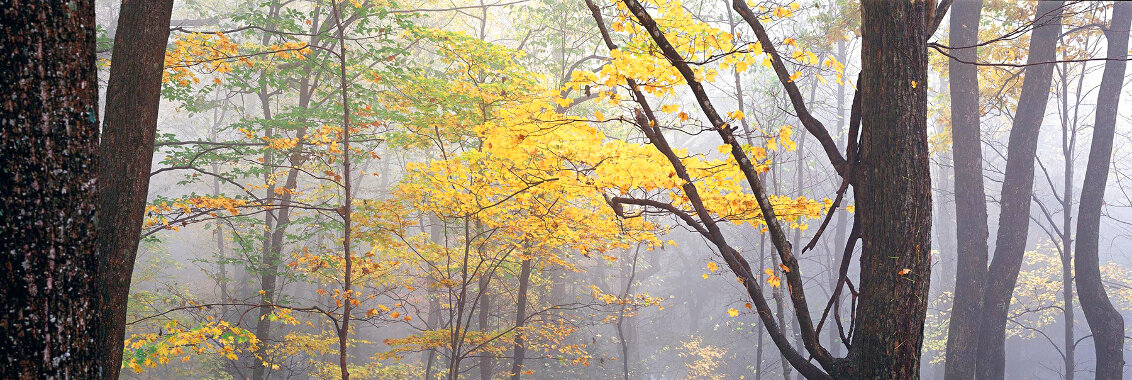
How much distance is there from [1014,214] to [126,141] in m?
9.90

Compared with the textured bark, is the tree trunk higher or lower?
lower

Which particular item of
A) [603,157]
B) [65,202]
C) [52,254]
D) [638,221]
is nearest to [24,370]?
[52,254]

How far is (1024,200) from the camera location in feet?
26.9

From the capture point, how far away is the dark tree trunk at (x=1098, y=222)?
26.0ft

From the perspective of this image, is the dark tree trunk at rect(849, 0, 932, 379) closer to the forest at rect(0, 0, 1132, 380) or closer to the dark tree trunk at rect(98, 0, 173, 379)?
the forest at rect(0, 0, 1132, 380)

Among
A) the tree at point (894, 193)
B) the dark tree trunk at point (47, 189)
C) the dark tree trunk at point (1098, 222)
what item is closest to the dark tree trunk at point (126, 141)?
the dark tree trunk at point (47, 189)

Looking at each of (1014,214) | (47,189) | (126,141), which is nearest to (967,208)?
(1014,214)

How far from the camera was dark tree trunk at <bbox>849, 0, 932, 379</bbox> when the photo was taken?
2980 mm

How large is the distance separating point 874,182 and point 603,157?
7.23ft

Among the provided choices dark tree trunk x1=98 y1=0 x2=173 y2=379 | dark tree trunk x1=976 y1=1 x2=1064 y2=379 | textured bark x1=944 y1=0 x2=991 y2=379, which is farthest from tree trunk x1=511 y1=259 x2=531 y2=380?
dark tree trunk x1=98 y1=0 x2=173 y2=379

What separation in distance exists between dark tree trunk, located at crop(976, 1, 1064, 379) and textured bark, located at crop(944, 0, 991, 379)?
13.3 inches

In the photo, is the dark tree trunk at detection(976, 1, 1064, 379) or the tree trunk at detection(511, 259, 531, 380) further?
the tree trunk at detection(511, 259, 531, 380)

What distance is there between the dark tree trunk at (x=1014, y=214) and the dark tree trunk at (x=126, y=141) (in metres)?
9.28

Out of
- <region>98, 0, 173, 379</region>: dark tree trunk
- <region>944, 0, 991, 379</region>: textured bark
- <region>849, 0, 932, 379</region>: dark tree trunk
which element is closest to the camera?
<region>849, 0, 932, 379</region>: dark tree trunk
